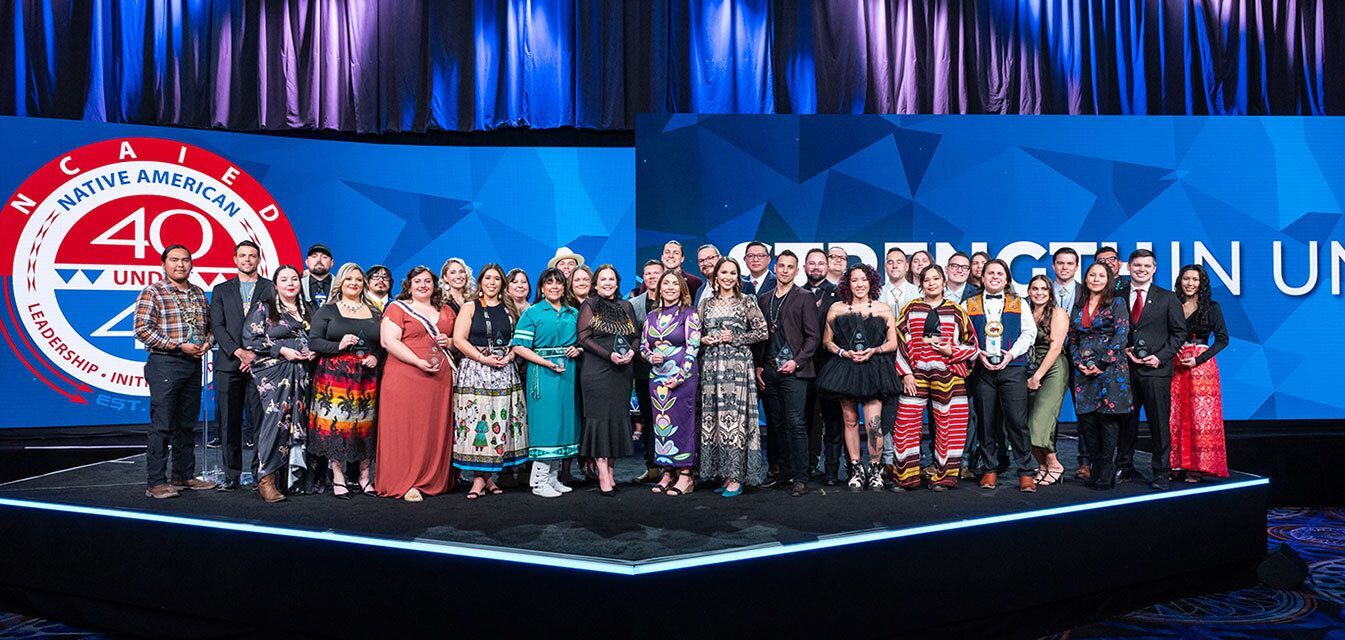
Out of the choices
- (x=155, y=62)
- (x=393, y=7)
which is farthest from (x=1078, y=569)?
(x=155, y=62)

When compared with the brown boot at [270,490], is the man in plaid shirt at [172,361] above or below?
above

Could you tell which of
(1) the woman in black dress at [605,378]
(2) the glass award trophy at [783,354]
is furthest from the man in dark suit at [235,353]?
(2) the glass award trophy at [783,354]

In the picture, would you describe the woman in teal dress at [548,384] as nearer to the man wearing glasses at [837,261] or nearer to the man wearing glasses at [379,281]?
the man wearing glasses at [379,281]

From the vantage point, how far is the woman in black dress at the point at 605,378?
452cm

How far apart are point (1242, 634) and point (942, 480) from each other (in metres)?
1.44

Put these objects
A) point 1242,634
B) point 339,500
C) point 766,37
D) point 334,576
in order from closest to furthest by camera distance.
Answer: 1. point 334,576
2. point 1242,634
3. point 339,500
4. point 766,37

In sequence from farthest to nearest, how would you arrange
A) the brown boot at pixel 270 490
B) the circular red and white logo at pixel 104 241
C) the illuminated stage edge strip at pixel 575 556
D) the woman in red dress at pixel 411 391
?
the circular red and white logo at pixel 104 241, the woman in red dress at pixel 411 391, the brown boot at pixel 270 490, the illuminated stage edge strip at pixel 575 556

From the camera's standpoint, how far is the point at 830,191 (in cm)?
705

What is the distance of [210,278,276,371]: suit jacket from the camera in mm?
4613

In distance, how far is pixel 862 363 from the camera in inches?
180

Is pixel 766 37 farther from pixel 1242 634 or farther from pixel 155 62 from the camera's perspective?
pixel 1242 634

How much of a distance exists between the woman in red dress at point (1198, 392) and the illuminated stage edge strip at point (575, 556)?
802 mm

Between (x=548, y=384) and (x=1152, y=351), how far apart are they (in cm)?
325

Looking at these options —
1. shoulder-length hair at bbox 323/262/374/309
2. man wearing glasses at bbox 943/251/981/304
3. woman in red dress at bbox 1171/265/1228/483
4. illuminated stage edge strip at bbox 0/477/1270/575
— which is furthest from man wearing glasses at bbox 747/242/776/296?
woman in red dress at bbox 1171/265/1228/483
